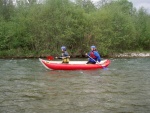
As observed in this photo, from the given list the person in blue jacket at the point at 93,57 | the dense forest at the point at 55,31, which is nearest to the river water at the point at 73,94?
the person in blue jacket at the point at 93,57

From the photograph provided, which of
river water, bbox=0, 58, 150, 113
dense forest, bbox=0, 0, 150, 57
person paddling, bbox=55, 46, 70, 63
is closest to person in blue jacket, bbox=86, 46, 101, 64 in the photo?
person paddling, bbox=55, 46, 70, 63

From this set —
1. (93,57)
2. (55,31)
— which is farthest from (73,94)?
(55,31)

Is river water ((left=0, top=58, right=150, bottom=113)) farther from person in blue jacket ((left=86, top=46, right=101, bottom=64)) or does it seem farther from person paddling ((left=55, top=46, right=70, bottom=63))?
person in blue jacket ((left=86, top=46, right=101, bottom=64))

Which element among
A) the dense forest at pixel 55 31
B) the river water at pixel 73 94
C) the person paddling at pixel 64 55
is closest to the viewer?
the river water at pixel 73 94

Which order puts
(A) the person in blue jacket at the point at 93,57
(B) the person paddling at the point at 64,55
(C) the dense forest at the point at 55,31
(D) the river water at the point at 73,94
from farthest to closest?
(C) the dense forest at the point at 55,31, (A) the person in blue jacket at the point at 93,57, (B) the person paddling at the point at 64,55, (D) the river water at the point at 73,94

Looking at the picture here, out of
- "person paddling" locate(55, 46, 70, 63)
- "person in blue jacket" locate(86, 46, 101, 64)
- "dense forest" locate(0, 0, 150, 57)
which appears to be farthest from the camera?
"dense forest" locate(0, 0, 150, 57)

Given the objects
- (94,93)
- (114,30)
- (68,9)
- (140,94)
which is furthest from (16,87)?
(114,30)

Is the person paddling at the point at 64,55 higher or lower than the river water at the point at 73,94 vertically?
higher

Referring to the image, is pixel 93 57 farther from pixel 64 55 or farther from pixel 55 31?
pixel 55 31

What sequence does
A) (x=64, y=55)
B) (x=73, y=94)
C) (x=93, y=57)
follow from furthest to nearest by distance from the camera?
(x=93, y=57) → (x=64, y=55) → (x=73, y=94)

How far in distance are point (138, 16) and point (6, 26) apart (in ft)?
75.2

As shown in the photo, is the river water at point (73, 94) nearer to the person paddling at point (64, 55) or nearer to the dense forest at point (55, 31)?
the person paddling at point (64, 55)

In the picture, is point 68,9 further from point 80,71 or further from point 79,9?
point 80,71

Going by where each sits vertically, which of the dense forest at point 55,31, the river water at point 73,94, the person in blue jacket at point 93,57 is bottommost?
the river water at point 73,94
